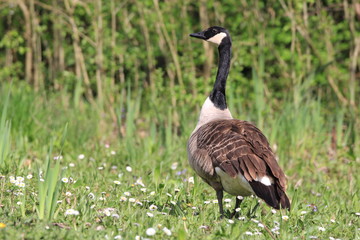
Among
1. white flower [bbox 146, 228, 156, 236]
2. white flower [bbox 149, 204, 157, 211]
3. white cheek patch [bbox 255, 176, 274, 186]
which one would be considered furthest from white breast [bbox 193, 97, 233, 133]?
white flower [bbox 146, 228, 156, 236]

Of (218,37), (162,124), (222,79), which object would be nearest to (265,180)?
(222,79)

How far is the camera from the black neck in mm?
5363

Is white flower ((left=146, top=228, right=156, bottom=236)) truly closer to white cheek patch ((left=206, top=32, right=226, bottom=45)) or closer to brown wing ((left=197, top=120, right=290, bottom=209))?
brown wing ((left=197, top=120, right=290, bottom=209))

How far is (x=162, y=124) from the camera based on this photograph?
24.5ft

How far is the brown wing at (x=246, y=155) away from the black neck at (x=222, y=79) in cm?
62

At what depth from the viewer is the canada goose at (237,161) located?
4062 millimetres

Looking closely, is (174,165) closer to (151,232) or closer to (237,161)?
(237,161)

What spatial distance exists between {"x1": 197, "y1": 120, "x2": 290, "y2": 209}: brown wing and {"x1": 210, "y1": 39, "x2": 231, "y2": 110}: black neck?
62cm

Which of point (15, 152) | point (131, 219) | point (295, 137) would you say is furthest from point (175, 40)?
point (131, 219)

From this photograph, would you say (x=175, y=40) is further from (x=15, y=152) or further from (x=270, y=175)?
(x=270, y=175)

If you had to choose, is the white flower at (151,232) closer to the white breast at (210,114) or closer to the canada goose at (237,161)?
the canada goose at (237,161)

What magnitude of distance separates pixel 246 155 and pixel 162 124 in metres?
3.33

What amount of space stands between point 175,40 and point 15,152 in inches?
137

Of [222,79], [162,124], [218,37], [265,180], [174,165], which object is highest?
[218,37]
